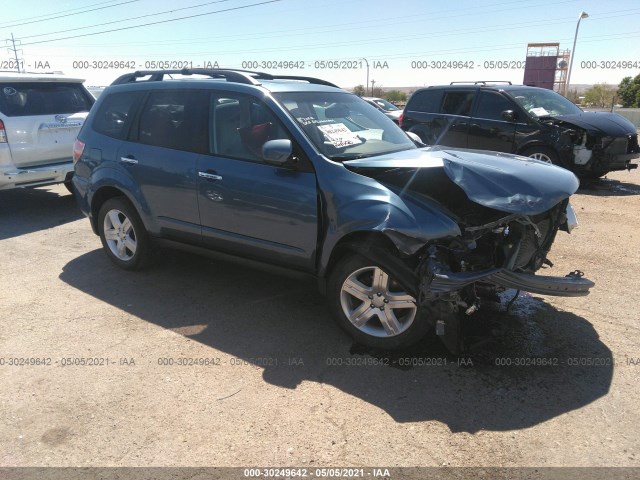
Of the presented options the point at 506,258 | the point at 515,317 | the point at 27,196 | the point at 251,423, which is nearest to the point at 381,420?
the point at 251,423

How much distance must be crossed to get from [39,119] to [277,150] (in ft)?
18.6

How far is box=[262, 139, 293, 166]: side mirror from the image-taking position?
149 inches

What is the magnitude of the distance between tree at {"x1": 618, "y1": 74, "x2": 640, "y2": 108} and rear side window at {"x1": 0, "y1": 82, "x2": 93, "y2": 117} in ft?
111

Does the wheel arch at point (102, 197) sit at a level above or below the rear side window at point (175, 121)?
below

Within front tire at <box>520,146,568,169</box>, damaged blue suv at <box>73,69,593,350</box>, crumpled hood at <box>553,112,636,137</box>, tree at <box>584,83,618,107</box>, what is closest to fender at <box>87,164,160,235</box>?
damaged blue suv at <box>73,69,593,350</box>

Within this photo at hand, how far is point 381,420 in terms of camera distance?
301 cm

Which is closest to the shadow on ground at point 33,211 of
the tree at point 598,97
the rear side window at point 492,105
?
the rear side window at point 492,105

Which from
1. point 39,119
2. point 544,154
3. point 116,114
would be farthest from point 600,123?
point 39,119

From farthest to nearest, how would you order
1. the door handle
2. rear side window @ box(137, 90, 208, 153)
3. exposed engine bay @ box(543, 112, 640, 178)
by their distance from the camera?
exposed engine bay @ box(543, 112, 640, 178), rear side window @ box(137, 90, 208, 153), the door handle

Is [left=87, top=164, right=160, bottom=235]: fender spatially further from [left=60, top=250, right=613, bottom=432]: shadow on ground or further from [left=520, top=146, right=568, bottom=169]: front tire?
[left=520, top=146, right=568, bottom=169]: front tire

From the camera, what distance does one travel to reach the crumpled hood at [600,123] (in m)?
8.88

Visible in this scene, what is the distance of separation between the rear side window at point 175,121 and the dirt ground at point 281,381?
1418 millimetres

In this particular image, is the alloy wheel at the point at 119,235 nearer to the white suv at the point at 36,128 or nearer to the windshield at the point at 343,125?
the windshield at the point at 343,125

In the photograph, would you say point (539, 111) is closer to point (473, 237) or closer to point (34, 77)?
point (473, 237)
